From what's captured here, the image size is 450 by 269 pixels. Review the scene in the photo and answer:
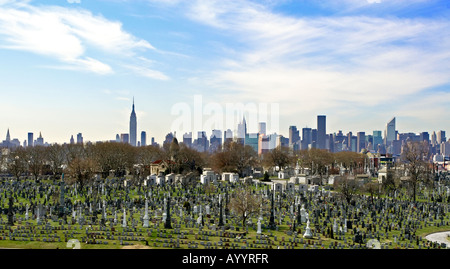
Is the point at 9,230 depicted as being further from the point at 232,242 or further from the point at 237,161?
the point at 237,161

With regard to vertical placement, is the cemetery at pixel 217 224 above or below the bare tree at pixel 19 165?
below

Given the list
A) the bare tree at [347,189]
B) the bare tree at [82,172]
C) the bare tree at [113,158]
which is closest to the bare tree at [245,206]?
the bare tree at [347,189]

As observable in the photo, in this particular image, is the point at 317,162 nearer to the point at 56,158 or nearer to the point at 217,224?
the point at 56,158

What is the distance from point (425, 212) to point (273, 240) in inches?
798

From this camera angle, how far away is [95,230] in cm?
2553

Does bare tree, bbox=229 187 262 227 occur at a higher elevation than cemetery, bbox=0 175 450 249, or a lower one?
higher

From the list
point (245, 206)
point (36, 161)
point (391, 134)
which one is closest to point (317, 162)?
point (36, 161)

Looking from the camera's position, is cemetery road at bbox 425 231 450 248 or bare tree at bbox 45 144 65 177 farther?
bare tree at bbox 45 144 65 177

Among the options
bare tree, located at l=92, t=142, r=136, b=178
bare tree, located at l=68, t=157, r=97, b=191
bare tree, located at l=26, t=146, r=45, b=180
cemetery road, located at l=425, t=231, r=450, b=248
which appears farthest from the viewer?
bare tree, located at l=92, t=142, r=136, b=178

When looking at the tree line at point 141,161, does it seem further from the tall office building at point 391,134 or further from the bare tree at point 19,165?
the tall office building at point 391,134

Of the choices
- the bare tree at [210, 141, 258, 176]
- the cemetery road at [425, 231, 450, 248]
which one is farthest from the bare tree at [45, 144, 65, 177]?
the cemetery road at [425, 231, 450, 248]

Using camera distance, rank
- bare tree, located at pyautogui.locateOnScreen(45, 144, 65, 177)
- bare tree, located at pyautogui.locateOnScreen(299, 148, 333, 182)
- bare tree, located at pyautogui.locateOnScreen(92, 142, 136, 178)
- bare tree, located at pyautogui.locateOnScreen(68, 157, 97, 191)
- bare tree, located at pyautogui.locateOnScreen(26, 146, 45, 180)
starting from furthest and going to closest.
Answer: bare tree, located at pyautogui.locateOnScreen(299, 148, 333, 182)
bare tree, located at pyautogui.locateOnScreen(92, 142, 136, 178)
bare tree, located at pyautogui.locateOnScreen(45, 144, 65, 177)
bare tree, located at pyautogui.locateOnScreen(26, 146, 45, 180)
bare tree, located at pyautogui.locateOnScreen(68, 157, 97, 191)

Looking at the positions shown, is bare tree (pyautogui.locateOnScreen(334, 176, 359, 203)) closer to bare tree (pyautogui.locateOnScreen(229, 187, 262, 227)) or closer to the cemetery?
the cemetery
